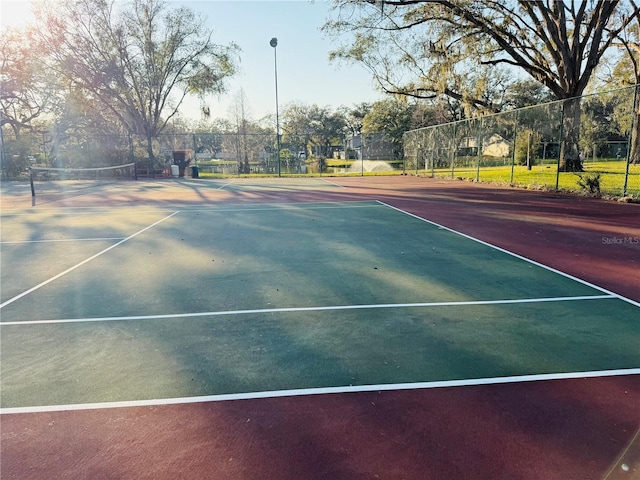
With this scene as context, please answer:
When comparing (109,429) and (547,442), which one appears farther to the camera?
(109,429)

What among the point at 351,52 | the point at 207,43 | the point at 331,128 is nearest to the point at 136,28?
the point at 207,43

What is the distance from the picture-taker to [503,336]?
4070 millimetres

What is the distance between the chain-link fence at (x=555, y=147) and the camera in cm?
1609

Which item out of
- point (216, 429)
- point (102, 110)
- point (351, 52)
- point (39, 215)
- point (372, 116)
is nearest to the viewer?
point (216, 429)

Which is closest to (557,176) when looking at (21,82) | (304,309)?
(304,309)

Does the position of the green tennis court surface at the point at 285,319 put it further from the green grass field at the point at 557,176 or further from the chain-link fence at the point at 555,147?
the chain-link fence at the point at 555,147

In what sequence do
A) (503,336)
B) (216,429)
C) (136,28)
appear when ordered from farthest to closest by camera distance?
(136,28)
(503,336)
(216,429)

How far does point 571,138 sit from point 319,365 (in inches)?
713

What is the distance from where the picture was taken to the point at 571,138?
17.6 meters

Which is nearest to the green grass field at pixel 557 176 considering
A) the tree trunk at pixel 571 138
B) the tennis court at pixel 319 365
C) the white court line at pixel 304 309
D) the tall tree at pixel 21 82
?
the tree trunk at pixel 571 138

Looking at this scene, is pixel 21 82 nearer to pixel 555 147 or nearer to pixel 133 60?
pixel 133 60

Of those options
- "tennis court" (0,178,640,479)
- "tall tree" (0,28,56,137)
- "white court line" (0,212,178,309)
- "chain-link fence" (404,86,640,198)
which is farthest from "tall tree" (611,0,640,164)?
"tall tree" (0,28,56,137)

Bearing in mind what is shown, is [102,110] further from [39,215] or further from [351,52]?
[39,215]

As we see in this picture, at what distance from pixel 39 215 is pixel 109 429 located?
40.5 feet
